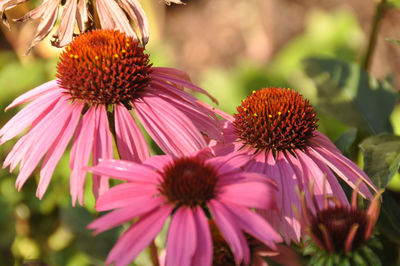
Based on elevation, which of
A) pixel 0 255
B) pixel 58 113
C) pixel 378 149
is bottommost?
pixel 0 255

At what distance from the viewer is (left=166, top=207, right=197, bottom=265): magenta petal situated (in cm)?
49

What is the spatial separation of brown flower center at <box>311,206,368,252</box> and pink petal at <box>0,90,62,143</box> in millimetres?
380

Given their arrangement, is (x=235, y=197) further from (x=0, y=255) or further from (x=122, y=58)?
(x=0, y=255)

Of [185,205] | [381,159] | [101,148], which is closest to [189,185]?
[185,205]

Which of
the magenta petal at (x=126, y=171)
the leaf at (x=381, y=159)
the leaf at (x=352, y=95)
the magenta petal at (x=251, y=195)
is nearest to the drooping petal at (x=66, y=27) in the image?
the magenta petal at (x=126, y=171)

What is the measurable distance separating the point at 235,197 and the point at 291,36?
2212 mm

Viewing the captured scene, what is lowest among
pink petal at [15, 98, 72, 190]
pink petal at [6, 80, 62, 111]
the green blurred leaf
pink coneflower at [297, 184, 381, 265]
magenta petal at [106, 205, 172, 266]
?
the green blurred leaf

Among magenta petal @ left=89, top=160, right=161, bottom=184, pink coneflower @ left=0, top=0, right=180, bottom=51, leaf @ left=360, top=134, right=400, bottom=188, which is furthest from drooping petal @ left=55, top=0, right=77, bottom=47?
leaf @ left=360, top=134, right=400, bottom=188

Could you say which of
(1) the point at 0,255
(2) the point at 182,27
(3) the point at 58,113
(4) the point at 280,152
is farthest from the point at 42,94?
(2) the point at 182,27

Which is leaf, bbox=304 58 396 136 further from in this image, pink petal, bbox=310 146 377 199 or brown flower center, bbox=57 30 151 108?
brown flower center, bbox=57 30 151 108

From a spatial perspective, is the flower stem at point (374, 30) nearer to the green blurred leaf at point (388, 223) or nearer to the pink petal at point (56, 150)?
the green blurred leaf at point (388, 223)

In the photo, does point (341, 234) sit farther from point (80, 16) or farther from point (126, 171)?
point (80, 16)

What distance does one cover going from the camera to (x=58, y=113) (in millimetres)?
692

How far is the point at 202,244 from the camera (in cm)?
51
